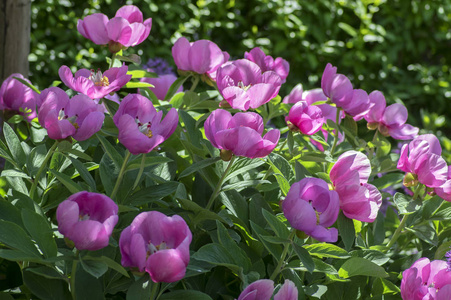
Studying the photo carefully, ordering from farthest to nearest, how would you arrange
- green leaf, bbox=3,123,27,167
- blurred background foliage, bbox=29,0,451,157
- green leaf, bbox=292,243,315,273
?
blurred background foliage, bbox=29,0,451,157 → green leaf, bbox=3,123,27,167 → green leaf, bbox=292,243,315,273

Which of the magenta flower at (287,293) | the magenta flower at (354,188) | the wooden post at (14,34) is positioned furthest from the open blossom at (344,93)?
the wooden post at (14,34)

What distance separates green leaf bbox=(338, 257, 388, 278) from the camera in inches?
31.7

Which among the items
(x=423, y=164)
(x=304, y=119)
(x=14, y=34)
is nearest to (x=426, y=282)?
(x=423, y=164)

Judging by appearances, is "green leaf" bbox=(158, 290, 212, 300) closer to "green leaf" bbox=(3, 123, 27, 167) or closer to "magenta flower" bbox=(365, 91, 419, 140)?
"green leaf" bbox=(3, 123, 27, 167)

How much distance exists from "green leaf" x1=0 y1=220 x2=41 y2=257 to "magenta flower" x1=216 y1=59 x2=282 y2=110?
0.37m

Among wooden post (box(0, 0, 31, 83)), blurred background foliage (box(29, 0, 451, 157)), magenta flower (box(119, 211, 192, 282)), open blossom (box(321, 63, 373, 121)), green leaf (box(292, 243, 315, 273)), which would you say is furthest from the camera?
blurred background foliage (box(29, 0, 451, 157))

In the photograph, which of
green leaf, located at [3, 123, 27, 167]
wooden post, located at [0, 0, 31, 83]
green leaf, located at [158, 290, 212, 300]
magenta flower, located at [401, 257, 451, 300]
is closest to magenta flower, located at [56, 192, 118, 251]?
green leaf, located at [158, 290, 212, 300]

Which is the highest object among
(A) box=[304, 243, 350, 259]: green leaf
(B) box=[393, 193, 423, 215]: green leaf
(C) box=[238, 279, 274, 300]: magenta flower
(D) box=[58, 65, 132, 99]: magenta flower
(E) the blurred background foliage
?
(D) box=[58, 65, 132, 99]: magenta flower

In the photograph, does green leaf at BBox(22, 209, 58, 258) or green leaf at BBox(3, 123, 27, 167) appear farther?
green leaf at BBox(3, 123, 27, 167)

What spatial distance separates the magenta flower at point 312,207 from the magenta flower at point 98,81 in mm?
330

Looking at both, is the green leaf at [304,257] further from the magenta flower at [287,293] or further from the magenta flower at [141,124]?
the magenta flower at [141,124]

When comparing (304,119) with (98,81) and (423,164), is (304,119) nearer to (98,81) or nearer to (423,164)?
(423,164)

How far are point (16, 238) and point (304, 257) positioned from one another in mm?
349

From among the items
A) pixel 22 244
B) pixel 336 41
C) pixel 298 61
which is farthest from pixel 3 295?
pixel 336 41
